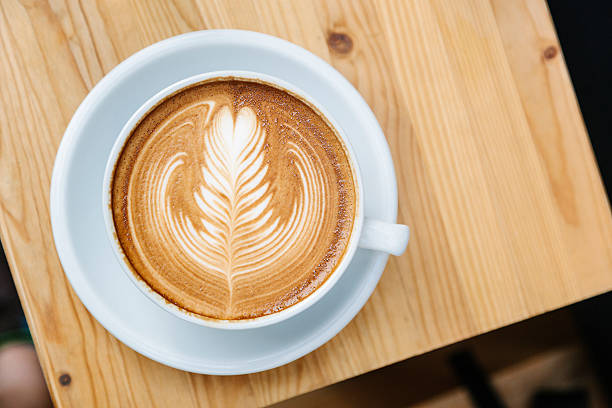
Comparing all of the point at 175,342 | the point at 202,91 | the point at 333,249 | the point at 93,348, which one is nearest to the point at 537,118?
the point at 333,249

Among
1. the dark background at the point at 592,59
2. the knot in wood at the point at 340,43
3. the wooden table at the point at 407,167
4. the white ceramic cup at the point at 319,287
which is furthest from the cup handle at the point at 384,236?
the dark background at the point at 592,59

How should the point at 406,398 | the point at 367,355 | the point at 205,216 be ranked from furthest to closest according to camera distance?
1. the point at 406,398
2. the point at 367,355
3. the point at 205,216

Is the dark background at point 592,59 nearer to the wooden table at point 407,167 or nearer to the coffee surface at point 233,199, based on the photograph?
the wooden table at point 407,167

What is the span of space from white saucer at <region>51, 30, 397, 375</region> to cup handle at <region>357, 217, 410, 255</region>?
0.06 meters

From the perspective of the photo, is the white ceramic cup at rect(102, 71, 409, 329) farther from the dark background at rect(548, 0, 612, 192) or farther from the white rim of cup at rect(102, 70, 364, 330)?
the dark background at rect(548, 0, 612, 192)

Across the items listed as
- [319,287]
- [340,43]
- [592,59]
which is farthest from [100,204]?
[592,59]

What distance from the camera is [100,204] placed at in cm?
68

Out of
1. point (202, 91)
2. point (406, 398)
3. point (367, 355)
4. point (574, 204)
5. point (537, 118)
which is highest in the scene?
point (202, 91)

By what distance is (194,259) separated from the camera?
2.08 ft

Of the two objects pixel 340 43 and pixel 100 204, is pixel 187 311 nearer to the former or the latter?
pixel 100 204

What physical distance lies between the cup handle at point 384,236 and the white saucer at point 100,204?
0.06 metres

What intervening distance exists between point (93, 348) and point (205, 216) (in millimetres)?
273

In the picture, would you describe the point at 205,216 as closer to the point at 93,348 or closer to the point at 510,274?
the point at 93,348

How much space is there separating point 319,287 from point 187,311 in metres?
0.17
